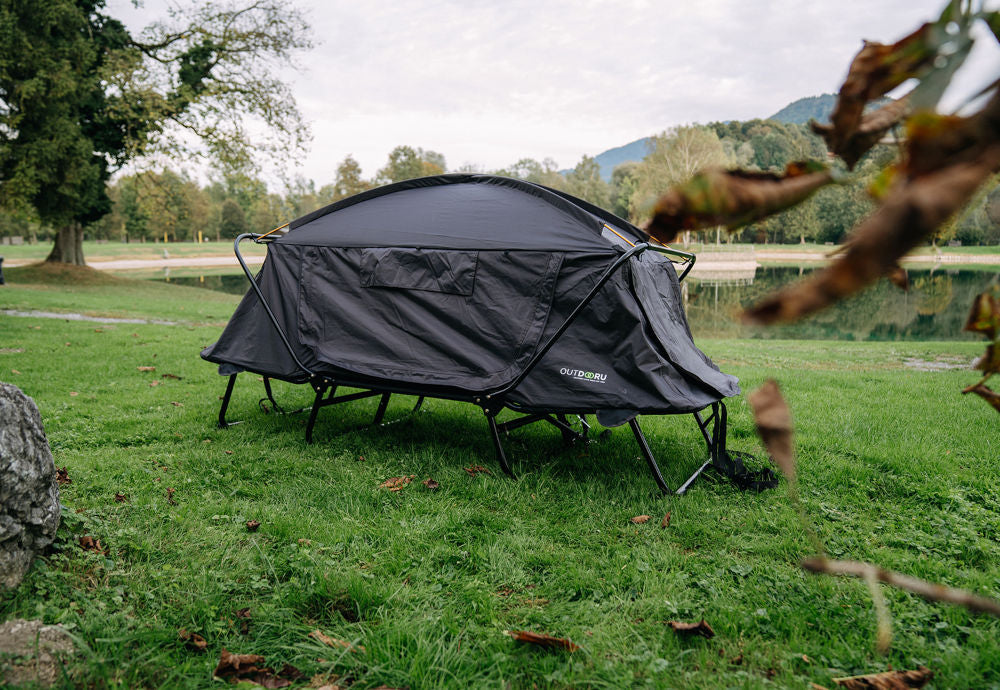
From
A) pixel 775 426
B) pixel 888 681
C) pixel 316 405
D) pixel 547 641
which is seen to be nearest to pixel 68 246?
pixel 316 405

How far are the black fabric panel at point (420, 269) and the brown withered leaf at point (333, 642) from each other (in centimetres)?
238

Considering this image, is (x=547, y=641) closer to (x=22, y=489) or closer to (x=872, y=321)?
(x=22, y=489)

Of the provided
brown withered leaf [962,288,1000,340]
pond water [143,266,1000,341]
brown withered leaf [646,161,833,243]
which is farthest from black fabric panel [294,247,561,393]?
pond water [143,266,1000,341]

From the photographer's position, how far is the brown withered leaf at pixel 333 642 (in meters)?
2.24

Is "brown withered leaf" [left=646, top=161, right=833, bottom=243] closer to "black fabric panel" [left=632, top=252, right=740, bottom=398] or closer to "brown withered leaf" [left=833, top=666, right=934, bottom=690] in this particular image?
"brown withered leaf" [left=833, top=666, right=934, bottom=690]

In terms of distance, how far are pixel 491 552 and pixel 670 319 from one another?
229 centimetres

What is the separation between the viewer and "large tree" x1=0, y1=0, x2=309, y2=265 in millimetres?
17766

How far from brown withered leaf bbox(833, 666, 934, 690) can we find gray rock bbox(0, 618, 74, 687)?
2.65 m

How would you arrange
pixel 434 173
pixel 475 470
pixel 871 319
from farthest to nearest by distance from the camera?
pixel 434 173, pixel 871 319, pixel 475 470

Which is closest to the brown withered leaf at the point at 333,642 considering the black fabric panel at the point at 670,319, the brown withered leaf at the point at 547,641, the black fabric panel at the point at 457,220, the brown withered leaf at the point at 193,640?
the brown withered leaf at the point at 193,640

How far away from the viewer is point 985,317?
930mm

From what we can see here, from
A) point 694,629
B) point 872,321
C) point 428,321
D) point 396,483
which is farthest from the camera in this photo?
point 872,321

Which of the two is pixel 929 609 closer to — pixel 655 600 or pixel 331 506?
pixel 655 600

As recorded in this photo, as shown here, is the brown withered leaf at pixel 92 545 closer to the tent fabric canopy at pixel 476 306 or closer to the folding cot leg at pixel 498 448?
the tent fabric canopy at pixel 476 306
